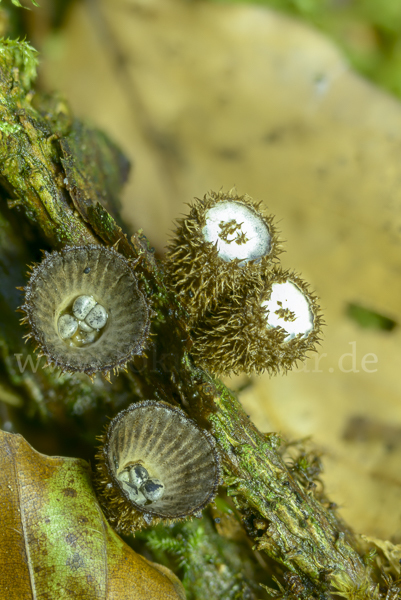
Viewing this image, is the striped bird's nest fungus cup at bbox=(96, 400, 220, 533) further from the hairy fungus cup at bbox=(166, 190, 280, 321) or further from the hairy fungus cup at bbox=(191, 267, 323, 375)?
the hairy fungus cup at bbox=(166, 190, 280, 321)

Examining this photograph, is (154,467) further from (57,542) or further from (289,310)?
(289,310)

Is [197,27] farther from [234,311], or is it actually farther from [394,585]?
[394,585]

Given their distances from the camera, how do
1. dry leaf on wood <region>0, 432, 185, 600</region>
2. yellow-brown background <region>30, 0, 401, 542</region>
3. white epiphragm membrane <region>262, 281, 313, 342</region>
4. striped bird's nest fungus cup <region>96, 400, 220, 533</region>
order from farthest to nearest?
yellow-brown background <region>30, 0, 401, 542</region> < white epiphragm membrane <region>262, 281, 313, 342</region> < striped bird's nest fungus cup <region>96, 400, 220, 533</region> < dry leaf on wood <region>0, 432, 185, 600</region>

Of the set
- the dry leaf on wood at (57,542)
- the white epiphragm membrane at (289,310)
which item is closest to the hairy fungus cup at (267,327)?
the white epiphragm membrane at (289,310)

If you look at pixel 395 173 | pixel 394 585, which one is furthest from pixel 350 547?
pixel 395 173

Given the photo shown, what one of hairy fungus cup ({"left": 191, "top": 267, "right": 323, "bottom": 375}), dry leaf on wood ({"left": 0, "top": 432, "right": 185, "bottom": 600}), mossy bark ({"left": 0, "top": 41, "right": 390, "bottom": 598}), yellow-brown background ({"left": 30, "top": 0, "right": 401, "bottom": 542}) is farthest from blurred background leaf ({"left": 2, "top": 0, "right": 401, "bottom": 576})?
dry leaf on wood ({"left": 0, "top": 432, "right": 185, "bottom": 600})

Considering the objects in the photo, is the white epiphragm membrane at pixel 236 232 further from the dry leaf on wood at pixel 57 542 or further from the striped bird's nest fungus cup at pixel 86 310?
the dry leaf on wood at pixel 57 542
